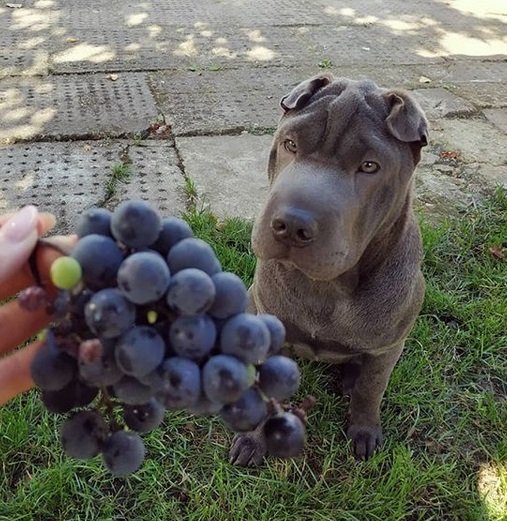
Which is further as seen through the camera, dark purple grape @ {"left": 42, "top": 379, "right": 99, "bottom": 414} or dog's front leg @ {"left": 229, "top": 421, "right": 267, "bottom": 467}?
dog's front leg @ {"left": 229, "top": 421, "right": 267, "bottom": 467}

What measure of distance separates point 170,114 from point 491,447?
125 inches

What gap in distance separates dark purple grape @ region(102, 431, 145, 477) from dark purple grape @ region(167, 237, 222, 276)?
38 cm

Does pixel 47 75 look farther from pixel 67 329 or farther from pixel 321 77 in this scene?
pixel 67 329

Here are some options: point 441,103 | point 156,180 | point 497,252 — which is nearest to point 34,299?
point 156,180

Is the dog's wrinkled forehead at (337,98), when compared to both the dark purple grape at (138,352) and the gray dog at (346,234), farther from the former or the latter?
the dark purple grape at (138,352)

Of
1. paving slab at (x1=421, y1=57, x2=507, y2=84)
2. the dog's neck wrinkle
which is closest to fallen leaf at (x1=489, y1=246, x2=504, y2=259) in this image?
the dog's neck wrinkle

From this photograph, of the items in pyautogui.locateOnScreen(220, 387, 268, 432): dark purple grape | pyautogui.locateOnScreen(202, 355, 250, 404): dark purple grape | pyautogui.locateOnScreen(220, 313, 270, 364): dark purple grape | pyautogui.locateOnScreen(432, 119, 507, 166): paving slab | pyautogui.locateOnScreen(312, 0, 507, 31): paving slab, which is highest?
pyautogui.locateOnScreen(220, 313, 270, 364): dark purple grape

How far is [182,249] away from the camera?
1.14 metres

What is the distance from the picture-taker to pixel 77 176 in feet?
12.9

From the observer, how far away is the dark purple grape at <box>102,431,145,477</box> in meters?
1.28

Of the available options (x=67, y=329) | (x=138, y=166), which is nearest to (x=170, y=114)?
(x=138, y=166)

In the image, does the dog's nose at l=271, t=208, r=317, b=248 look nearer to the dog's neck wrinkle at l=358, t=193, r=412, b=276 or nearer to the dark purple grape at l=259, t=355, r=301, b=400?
the dog's neck wrinkle at l=358, t=193, r=412, b=276

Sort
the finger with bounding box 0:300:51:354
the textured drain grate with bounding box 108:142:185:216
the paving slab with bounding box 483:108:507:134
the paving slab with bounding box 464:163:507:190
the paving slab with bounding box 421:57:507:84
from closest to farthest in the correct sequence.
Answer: the finger with bounding box 0:300:51:354 → the textured drain grate with bounding box 108:142:185:216 → the paving slab with bounding box 464:163:507:190 → the paving slab with bounding box 483:108:507:134 → the paving slab with bounding box 421:57:507:84

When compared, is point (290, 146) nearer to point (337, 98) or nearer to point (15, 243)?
point (337, 98)
